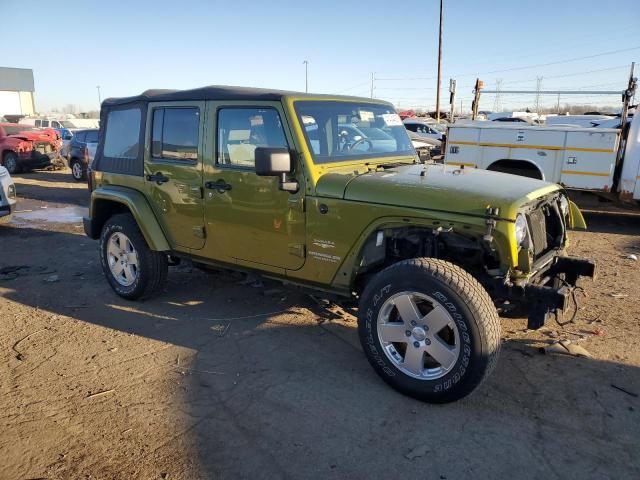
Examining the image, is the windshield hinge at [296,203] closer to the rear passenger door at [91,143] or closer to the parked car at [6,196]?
the parked car at [6,196]

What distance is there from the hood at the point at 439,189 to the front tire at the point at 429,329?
1.33ft

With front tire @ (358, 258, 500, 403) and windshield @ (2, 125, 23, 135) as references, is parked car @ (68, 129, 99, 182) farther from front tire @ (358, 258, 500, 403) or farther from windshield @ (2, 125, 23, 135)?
front tire @ (358, 258, 500, 403)

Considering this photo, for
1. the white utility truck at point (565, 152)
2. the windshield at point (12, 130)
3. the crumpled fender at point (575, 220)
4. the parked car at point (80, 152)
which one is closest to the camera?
the crumpled fender at point (575, 220)

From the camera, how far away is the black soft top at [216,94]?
12.9 ft

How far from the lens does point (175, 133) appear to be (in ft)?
14.9

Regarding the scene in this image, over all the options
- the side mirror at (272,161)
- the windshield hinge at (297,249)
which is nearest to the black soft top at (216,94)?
the side mirror at (272,161)

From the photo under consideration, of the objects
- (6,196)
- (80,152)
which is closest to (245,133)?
(6,196)

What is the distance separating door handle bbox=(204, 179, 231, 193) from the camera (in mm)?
4172

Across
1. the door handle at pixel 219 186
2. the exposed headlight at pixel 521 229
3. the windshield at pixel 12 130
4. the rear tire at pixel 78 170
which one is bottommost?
the rear tire at pixel 78 170

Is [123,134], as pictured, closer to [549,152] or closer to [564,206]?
[564,206]

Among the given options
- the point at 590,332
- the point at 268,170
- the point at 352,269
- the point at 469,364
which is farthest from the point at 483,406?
the point at 268,170

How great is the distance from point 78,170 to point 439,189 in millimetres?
14951

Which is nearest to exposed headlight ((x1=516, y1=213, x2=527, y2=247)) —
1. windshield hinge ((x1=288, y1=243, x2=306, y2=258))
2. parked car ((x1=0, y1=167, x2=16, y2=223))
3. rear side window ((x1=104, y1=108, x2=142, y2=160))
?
windshield hinge ((x1=288, y1=243, x2=306, y2=258))

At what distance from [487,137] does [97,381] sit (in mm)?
7877
